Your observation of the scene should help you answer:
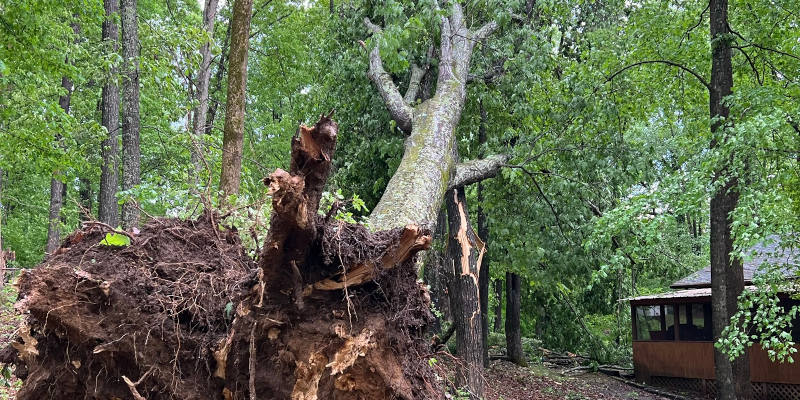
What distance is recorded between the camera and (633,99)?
10.7 meters

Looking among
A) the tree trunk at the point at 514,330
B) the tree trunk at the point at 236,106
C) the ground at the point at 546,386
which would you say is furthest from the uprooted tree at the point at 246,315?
the tree trunk at the point at 514,330

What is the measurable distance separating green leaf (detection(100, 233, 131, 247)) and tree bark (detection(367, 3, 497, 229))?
1.79 m

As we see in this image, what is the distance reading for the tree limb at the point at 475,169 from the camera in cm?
789

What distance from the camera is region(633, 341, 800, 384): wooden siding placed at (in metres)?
14.2

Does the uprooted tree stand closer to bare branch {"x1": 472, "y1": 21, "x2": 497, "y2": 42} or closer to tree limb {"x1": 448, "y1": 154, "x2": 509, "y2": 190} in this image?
tree limb {"x1": 448, "y1": 154, "x2": 509, "y2": 190}

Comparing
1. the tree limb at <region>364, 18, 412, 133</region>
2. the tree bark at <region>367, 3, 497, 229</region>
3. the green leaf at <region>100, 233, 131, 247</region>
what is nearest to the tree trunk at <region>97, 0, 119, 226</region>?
the tree limb at <region>364, 18, 412, 133</region>

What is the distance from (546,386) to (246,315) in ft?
39.1

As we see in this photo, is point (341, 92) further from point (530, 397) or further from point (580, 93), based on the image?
point (530, 397)

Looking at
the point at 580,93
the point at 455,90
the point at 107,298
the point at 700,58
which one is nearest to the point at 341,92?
the point at 455,90

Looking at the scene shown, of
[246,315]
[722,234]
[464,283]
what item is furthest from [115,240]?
[722,234]

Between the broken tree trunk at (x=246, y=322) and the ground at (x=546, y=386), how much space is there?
27.5 ft

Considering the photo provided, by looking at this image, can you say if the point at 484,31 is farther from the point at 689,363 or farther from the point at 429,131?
the point at 689,363

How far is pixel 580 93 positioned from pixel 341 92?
4.21m

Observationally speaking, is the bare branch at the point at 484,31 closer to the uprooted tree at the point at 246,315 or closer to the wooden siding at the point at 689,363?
the uprooted tree at the point at 246,315
